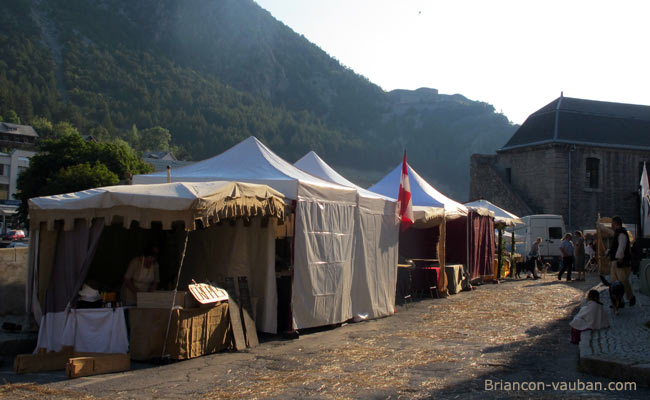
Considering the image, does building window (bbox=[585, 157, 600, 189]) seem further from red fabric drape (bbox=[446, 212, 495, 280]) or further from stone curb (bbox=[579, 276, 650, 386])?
stone curb (bbox=[579, 276, 650, 386])

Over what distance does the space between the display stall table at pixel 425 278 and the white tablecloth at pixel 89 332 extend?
9489mm

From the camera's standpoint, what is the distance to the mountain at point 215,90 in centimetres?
11975

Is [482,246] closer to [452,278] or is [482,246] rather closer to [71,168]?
[452,278]

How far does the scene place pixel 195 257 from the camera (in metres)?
10.1

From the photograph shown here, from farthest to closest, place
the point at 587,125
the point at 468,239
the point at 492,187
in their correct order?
1. the point at 492,187
2. the point at 587,125
3. the point at 468,239

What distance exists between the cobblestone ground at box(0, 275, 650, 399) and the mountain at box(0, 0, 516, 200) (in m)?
103

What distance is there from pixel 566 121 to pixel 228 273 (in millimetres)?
35598

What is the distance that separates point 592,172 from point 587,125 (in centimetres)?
323

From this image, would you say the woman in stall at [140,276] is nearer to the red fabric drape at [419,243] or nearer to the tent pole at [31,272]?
the tent pole at [31,272]

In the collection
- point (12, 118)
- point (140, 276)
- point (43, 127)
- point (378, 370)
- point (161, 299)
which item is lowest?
point (378, 370)

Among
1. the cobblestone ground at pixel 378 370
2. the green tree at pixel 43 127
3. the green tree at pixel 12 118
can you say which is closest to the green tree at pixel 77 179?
the cobblestone ground at pixel 378 370

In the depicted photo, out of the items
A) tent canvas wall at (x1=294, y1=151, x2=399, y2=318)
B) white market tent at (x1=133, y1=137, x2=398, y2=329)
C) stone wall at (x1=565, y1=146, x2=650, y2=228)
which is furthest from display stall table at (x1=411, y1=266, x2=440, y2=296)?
stone wall at (x1=565, y1=146, x2=650, y2=228)

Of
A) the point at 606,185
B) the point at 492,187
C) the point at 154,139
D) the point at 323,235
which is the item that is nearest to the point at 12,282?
the point at 323,235

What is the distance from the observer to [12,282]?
36.5ft
